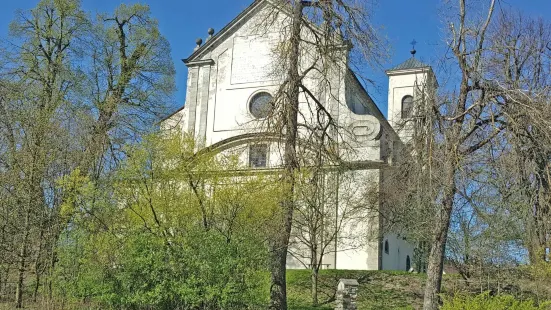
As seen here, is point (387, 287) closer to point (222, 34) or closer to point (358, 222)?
point (358, 222)

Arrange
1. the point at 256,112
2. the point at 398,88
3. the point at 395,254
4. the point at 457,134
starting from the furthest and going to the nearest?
the point at 398,88 → the point at 395,254 → the point at 256,112 → the point at 457,134

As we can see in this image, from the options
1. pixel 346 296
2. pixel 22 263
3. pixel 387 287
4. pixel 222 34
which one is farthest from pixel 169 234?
pixel 222 34

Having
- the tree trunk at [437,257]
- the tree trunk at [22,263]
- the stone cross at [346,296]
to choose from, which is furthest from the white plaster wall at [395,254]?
the tree trunk at [22,263]

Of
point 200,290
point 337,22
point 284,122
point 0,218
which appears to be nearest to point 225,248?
point 200,290

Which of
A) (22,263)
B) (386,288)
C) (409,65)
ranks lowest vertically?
(386,288)

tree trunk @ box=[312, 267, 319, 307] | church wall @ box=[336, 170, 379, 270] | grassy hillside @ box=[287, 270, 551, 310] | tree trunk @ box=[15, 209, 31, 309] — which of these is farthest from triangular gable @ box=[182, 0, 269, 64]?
tree trunk @ box=[15, 209, 31, 309]

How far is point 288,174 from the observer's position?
15.3 m

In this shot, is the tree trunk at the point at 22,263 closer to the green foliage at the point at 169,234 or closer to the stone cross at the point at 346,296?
A: the green foliage at the point at 169,234

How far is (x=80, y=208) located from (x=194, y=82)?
662 inches

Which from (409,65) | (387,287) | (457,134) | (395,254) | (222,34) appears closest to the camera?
(457,134)

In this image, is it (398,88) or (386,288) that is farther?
(398,88)

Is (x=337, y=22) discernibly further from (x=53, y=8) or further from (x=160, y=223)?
(x=53, y=8)

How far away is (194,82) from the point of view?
3162 cm

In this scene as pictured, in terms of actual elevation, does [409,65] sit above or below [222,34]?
above
